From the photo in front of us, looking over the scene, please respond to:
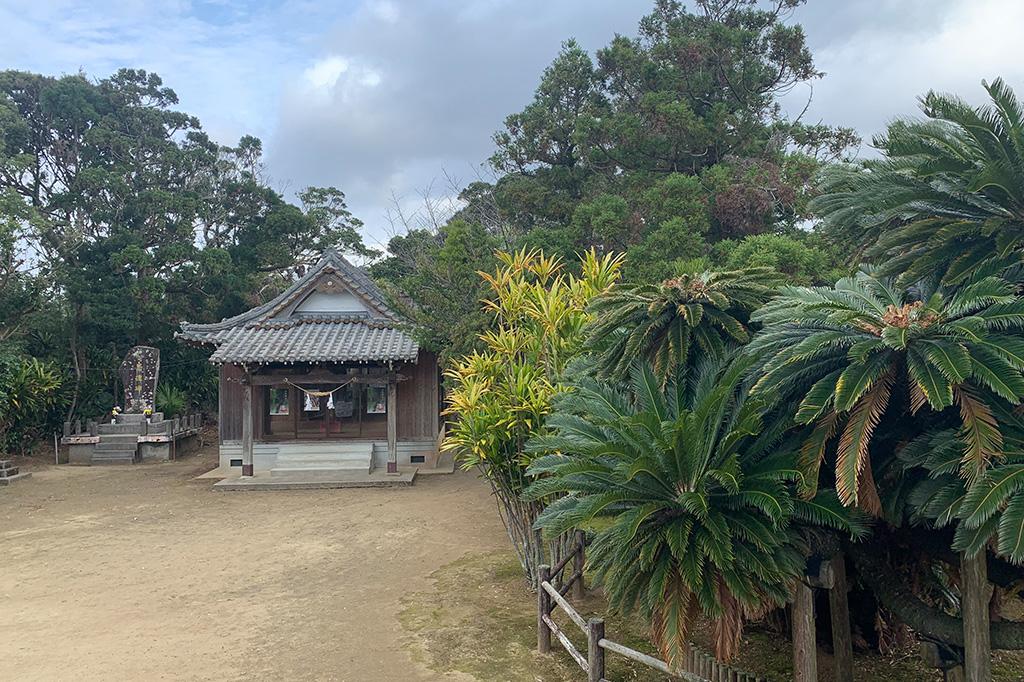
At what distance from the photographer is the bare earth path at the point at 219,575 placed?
6.35 m

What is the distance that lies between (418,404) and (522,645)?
1092cm

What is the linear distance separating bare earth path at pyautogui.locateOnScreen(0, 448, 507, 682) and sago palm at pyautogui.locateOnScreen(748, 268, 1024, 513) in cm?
414

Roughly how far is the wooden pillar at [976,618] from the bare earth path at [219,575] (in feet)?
13.7

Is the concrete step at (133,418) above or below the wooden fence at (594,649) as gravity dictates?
above

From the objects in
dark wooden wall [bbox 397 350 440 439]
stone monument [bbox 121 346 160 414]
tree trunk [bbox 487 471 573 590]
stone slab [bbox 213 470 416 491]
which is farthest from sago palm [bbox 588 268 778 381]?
stone monument [bbox 121 346 160 414]

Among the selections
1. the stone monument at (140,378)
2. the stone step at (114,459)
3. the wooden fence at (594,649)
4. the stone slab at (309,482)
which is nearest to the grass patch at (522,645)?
the wooden fence at (594,649)

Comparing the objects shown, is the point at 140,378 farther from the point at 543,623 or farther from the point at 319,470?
the point at 543,623

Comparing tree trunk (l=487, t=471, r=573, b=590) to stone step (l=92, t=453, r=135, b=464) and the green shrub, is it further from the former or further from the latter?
the green shrub

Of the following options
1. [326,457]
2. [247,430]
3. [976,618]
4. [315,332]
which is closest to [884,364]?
[976,618]

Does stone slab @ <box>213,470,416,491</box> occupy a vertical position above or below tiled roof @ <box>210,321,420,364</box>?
below

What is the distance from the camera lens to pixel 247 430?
609 inches

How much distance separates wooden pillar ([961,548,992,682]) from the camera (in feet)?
13.3

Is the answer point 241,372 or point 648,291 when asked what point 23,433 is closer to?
point 241,372

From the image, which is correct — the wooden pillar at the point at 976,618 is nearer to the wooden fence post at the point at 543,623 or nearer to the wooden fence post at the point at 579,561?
the wooden fence post at the point at 543,623
